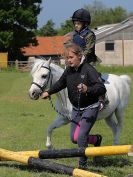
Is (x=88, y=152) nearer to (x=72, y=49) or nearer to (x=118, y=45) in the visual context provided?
(x=72, y=49)

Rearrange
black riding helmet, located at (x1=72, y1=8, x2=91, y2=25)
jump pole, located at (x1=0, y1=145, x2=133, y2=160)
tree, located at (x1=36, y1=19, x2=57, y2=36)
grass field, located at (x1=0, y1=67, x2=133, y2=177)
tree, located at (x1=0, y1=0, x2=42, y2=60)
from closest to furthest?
1. jump pole, located at (x1=0, y1=145, x2=133, y2=160)
2. grass field, located at (x1=0, y1=67, x2=133, y2=177)
3. black riding helmet, located at (x1=72, y1=8, x2=91, y2=25)
4. tree, located at (x1=0, y1=0, x2=42, y2=60)
5. tree, located at (x1=36, y1=19, x2=57, y2=36)

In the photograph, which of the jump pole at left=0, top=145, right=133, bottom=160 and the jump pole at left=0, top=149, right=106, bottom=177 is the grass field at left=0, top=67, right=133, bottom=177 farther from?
the jump pole at left=0, top=145, right=133, bottom=160

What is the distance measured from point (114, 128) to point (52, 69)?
7.22ft

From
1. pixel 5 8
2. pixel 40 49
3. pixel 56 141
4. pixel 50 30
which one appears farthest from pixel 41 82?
pixel 50 30

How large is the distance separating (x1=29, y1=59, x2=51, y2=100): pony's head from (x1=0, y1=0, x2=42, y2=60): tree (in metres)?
54.4

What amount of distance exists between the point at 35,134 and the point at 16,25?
2119 inches

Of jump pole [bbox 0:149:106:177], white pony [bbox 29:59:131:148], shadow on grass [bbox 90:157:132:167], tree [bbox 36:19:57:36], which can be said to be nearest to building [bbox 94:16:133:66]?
tree [bbox 36:19:57:36]

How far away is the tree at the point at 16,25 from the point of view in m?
64.1

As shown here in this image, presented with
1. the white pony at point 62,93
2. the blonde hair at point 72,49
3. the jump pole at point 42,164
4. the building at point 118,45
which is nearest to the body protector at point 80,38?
the white pony at point 62,93

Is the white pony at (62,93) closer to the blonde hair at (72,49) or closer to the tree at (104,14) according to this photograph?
the blonde hair at (72,49)

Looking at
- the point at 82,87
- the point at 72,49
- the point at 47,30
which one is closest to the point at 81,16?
the point at 72,49

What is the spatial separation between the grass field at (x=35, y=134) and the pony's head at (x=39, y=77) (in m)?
1.24

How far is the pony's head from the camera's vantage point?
8.90 metres

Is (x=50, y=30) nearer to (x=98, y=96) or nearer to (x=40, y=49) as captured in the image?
(x=40, y=49)
